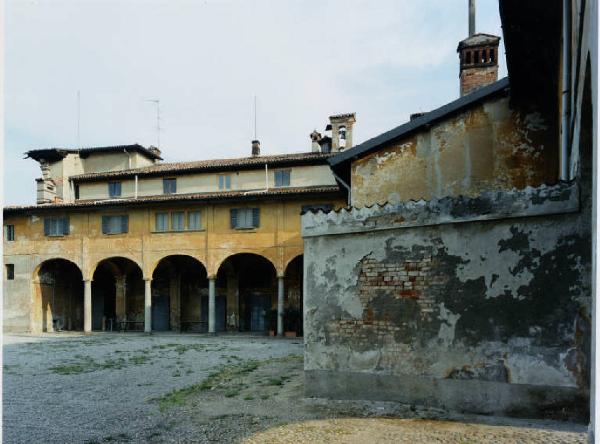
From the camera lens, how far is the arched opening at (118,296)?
27.3m

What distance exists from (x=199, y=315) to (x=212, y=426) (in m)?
21.5

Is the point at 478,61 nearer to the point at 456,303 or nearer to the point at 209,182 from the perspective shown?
the point at 456,303

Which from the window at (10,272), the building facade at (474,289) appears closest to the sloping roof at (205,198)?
the window at (10,272)

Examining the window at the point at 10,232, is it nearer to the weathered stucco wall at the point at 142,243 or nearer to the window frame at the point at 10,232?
the window frame at the point at 10,232

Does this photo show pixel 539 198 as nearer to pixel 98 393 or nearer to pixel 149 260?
pixel 98 393

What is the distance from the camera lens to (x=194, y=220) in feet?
78.1

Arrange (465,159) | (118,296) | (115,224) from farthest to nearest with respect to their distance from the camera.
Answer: (118,296) → (115,224) → (465,159)

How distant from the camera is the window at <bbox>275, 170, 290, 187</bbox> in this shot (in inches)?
998

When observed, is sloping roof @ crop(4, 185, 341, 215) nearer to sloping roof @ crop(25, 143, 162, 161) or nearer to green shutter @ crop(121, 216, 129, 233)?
green shutter @ crop(121, 216, 129, 233)

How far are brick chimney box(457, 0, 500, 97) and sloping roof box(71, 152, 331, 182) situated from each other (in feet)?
33.5

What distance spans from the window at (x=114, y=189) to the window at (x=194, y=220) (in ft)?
20.6

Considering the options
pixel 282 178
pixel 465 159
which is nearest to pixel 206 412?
pixel 465 159

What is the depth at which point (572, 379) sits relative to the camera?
5949mm

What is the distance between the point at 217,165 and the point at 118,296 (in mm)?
10237
